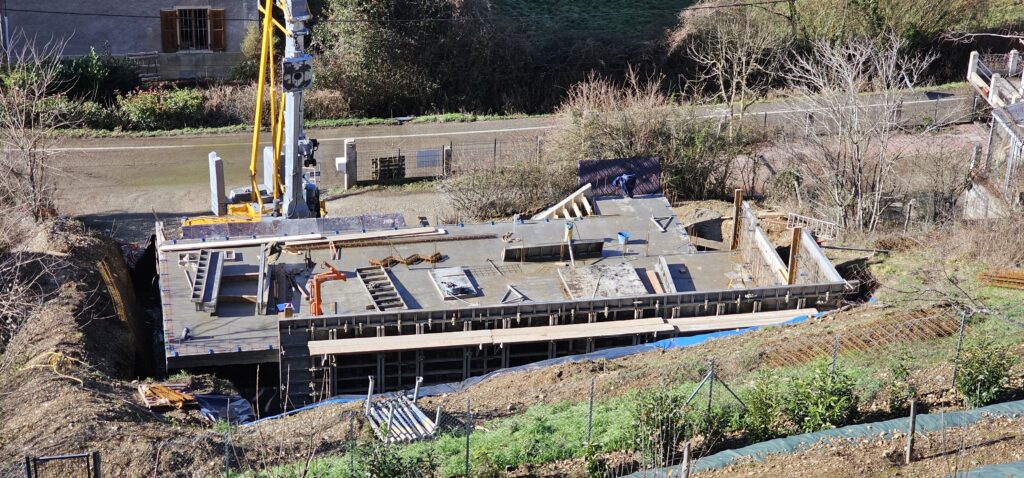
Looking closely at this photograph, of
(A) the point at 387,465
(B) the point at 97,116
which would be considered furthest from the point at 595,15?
(A) the point at 387,465

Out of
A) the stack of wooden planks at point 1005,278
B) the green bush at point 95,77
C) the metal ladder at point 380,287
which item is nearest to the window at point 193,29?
the green bush at point 95,77

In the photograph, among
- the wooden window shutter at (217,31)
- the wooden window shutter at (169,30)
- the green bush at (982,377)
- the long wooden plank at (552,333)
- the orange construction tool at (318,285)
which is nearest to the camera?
the green bush at (982,377)

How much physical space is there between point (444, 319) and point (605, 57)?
23.8 m

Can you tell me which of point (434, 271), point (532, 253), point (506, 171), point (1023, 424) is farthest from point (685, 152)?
point (1023, 424)

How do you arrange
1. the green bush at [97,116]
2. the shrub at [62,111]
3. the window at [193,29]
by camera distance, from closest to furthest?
the shrub at [62,111] < the green bush at [97,116] < the window at [193,29]

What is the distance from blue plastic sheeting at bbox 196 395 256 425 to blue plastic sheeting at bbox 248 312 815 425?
0.46 meters

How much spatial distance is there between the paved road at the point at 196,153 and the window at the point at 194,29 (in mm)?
5072

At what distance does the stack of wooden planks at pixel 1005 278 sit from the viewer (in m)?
24.9

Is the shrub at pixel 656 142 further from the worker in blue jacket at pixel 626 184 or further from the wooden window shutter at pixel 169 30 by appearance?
the wooden window shutter at pixel 169 30

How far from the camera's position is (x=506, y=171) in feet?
110

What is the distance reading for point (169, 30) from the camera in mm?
41750

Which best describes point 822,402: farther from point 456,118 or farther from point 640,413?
point 456,118

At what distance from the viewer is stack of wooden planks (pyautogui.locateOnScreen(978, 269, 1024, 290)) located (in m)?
24.9

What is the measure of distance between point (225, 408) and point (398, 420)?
405cm
